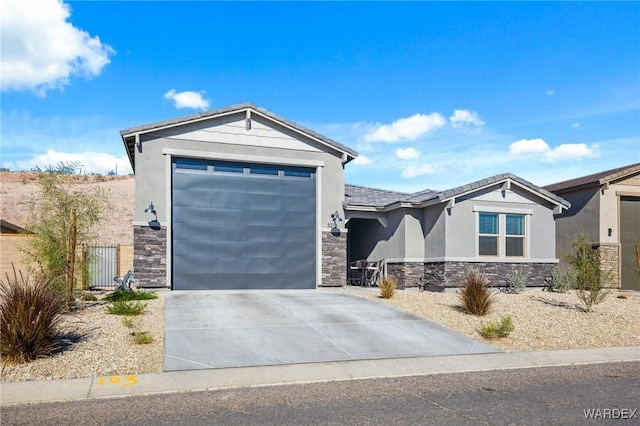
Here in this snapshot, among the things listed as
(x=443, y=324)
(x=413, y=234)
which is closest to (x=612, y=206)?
(x=413, y=234)

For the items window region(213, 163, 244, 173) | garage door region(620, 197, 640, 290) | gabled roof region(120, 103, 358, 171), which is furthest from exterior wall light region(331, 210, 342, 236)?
garage door region(620, 197, 640, 290)

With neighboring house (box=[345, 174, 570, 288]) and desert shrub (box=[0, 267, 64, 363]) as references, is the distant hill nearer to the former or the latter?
neighboring house (box=[345, 174, 570, 288])

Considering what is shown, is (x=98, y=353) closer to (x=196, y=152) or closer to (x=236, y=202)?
(x=236, y=202)

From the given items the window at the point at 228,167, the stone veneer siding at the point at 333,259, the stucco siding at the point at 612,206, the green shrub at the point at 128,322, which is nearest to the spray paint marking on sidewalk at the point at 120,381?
the green shrub at the point at 128,322

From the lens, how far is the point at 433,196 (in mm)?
19203

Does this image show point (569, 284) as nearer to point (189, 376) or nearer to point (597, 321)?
point (597, 321)

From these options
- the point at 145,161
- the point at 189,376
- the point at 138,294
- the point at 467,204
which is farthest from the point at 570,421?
the point at 145,161

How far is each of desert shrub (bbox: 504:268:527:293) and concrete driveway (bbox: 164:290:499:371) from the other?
6673 millimetres

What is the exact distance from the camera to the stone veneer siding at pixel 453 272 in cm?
1844

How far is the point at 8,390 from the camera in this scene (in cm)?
723

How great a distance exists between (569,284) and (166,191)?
14.4 metres

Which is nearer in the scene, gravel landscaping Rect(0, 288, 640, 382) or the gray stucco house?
gravel landscaping Rect(0, 288, 640, 382)

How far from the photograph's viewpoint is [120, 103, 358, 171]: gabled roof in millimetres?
16688

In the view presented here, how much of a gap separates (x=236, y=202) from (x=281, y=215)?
5.43ft
